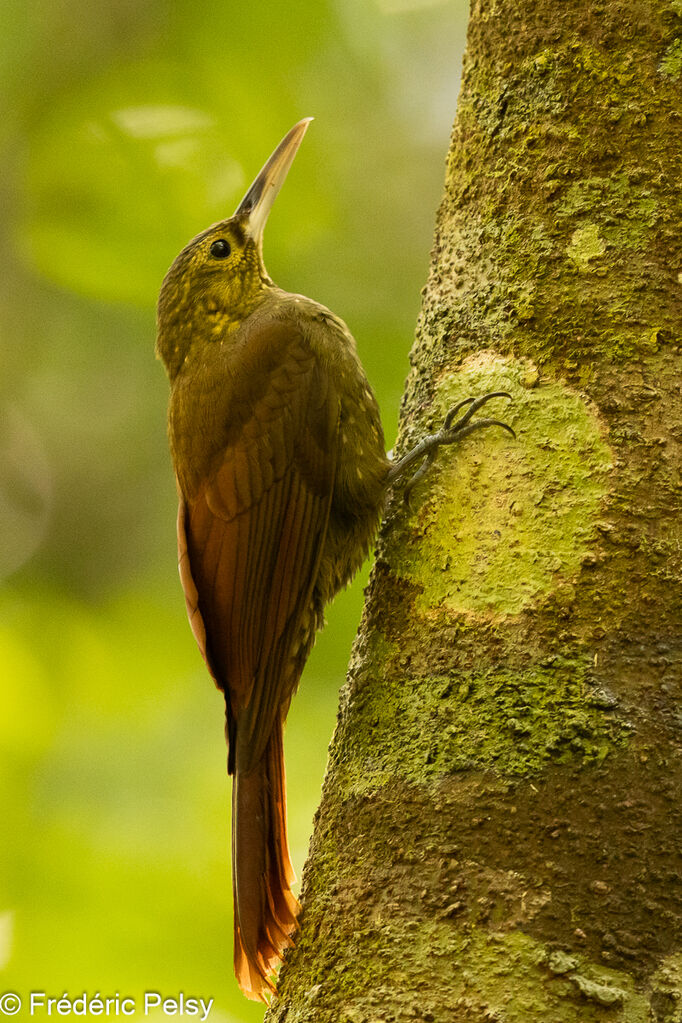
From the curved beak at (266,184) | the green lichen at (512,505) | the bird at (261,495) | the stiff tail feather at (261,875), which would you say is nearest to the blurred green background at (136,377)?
the curved beak at (266,184)

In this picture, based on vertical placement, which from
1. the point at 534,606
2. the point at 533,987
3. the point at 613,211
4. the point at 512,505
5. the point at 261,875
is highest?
the point at 613,211

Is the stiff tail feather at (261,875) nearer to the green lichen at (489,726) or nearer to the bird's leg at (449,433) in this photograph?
the green lichen at (489,726)

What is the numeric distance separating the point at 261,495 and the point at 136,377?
5.92 feet

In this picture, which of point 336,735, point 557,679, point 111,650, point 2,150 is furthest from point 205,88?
point 557,679

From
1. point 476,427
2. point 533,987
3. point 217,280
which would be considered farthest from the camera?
point 217,280

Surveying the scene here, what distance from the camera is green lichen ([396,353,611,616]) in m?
1.64

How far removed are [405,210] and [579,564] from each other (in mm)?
2613

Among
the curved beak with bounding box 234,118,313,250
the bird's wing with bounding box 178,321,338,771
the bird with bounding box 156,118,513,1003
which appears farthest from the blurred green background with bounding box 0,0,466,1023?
the bird's wing with bounding box 178,321,338,771

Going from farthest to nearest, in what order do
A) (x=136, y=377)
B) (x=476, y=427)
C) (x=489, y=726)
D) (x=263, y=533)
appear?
(x=136, y=377) → (x=263, y=533) → (x=476, y=427) → (x=489, y=726)

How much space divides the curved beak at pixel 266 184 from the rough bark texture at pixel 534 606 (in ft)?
3.00

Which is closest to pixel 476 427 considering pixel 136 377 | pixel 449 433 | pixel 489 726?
pixel 449 433

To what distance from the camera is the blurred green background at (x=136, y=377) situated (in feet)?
9.82

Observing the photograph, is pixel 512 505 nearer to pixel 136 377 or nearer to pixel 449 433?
pixel 449 433

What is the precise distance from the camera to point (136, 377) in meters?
4.01
